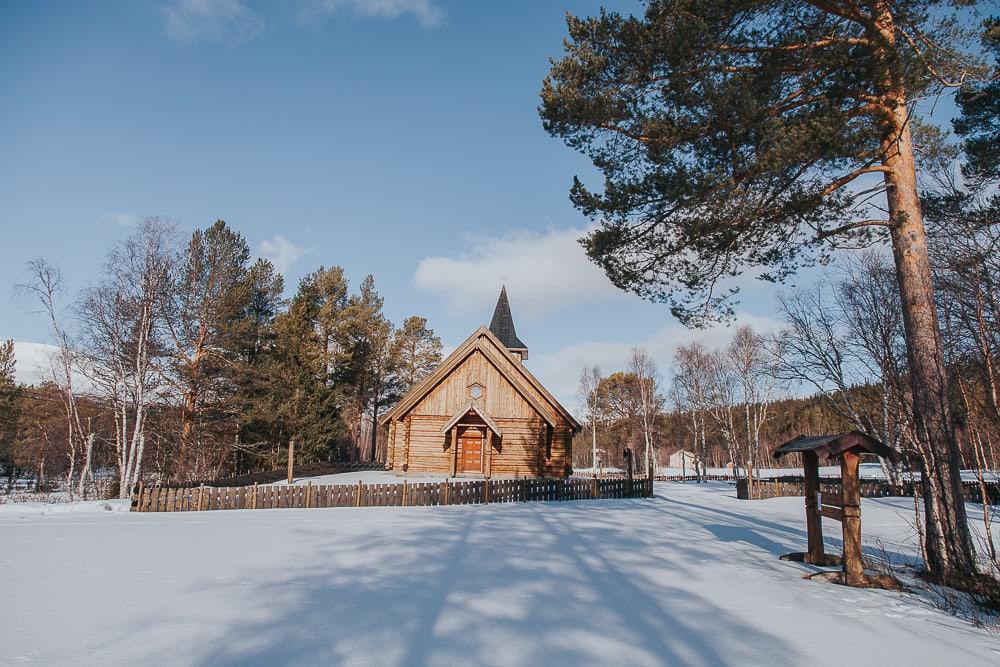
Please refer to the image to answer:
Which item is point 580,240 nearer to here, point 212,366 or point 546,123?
point 546,123

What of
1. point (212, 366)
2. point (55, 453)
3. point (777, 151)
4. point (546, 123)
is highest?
point (546, 123)

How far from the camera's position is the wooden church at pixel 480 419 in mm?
26312

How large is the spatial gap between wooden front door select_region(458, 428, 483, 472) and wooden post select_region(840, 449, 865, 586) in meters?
19.9

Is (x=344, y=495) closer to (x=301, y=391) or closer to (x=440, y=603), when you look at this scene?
(x=440, y=603)

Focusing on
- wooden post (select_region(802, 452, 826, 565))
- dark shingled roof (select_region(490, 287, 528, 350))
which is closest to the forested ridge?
dark shingled roof (select_region(490, 287, 528, 350))

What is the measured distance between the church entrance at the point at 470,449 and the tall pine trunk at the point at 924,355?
66.8 ft

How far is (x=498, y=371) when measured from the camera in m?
27.0

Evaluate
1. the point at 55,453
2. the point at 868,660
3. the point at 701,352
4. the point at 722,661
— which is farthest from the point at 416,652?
the point at 55,453

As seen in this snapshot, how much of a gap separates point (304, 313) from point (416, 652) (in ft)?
104

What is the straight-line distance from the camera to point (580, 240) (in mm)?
11852

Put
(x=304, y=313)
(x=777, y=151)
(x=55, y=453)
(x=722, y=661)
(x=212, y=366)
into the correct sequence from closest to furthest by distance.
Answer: (x=722, y=661), (x=777, y=151), (x=212, y=366), (x=304, y=313), (x=55, y=453)

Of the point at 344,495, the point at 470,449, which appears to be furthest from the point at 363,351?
the point at 344,495

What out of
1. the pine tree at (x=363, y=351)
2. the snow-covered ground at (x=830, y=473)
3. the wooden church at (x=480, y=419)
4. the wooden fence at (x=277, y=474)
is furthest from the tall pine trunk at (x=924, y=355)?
the pine tree at (x=363, y=351)

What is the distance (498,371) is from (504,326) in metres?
9.89
